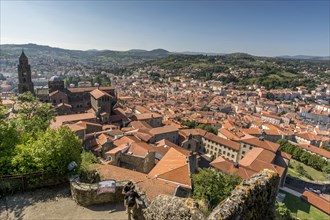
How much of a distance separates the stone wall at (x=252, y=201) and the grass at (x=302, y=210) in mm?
37283

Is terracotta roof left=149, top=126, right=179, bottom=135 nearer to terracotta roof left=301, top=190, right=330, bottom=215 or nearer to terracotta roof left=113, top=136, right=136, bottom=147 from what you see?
terracotta roof left=113, top=136, right=136, bottom=147

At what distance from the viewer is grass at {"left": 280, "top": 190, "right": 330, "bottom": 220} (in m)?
36.0

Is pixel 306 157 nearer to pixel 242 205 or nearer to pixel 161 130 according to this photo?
pixel 161 130

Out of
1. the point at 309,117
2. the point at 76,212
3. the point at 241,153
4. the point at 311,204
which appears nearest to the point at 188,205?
the point at 76,212

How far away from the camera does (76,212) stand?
10820mm

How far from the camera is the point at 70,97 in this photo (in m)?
54.5

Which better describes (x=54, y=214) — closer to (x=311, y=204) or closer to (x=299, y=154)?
(x=311, y=204)

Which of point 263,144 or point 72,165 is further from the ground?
point 72,165

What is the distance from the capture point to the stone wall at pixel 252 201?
4.34 metres

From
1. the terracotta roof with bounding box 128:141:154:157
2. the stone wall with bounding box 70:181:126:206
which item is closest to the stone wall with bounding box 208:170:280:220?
the stone wall with bounding box 70:181:126:206

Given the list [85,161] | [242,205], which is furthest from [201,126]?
[242,205]

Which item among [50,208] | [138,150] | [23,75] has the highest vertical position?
[23,75]

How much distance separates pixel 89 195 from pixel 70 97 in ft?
158

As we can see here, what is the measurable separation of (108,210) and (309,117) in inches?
5318
